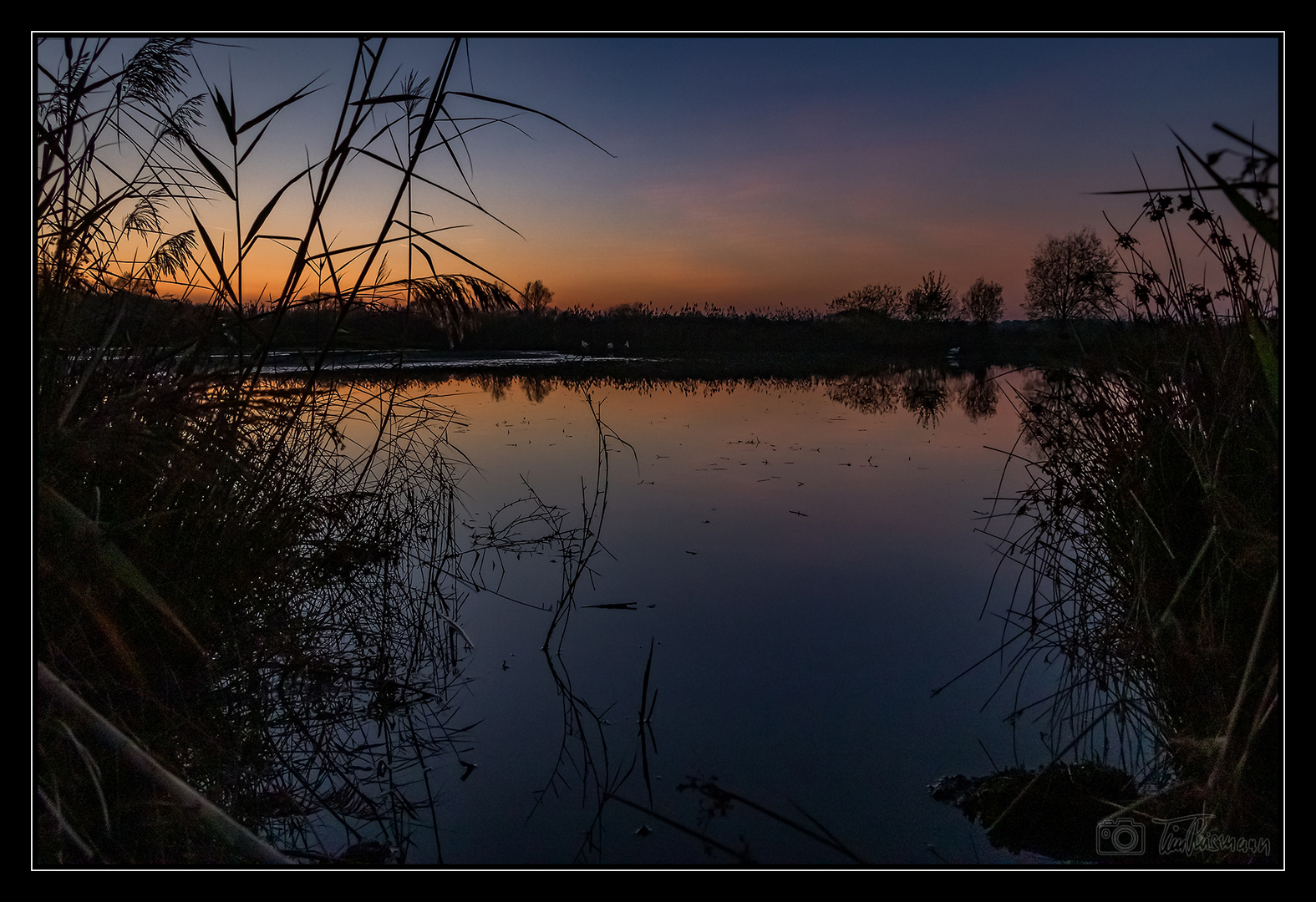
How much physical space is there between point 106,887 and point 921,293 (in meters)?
29.6

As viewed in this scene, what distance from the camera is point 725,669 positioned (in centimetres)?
323

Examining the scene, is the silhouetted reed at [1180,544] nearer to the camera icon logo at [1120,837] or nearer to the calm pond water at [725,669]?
the camera icon logo at [1120,837]

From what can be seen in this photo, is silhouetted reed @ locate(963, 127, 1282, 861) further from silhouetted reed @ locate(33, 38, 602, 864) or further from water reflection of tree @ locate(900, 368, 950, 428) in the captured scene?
water reflection of tree @ locate(900, 368, 950, 428)

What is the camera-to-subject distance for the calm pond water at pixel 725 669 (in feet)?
7.27

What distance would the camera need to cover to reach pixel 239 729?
7.33ft

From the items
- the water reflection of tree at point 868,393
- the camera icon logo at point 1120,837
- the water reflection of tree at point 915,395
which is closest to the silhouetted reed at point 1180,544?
the camera icon logo at point 1120,837

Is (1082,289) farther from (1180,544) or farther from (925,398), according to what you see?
(925,398)

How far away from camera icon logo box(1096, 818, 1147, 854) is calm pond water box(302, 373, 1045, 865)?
28 centimetres

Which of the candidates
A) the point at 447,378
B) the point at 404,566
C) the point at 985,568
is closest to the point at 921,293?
the point at 447,378

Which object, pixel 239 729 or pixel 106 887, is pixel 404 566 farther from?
pixel 106 887

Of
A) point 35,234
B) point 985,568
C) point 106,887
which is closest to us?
point 106,887

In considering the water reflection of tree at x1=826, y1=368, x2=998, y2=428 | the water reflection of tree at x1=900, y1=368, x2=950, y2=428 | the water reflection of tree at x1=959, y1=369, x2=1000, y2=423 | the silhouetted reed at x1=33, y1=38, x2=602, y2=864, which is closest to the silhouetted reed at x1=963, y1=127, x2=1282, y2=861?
the silhouetted reed at x1=33, y1=38, x2=602, y2=864

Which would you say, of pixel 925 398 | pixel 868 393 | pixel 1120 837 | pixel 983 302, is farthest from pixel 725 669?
pixel 983 302
